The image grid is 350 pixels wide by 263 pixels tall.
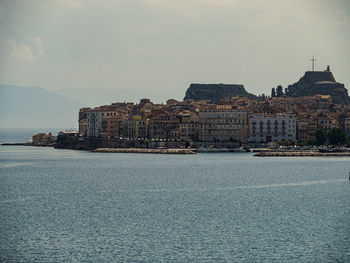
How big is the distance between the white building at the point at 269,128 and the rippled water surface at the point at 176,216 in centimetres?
5126

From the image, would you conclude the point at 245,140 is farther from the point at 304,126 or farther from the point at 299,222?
the point at 299,222

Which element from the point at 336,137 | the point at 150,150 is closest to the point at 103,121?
the point at 150,150

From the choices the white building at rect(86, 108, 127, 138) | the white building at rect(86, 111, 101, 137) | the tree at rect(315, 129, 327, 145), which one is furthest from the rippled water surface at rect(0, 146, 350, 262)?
the white building at rect(86, 111, 101, 137)

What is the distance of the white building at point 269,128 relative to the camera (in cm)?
13338

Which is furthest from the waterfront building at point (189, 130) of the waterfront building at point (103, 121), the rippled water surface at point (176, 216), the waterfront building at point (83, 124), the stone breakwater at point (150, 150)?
the rippled water surface at point (176, 216)

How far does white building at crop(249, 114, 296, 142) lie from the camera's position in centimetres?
13338

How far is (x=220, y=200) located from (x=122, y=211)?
893 cm

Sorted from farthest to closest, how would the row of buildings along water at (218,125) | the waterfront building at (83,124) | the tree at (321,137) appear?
the waterfront building at (83,124) → the row of buildings along water at (218,125) → the tree at (321,137)

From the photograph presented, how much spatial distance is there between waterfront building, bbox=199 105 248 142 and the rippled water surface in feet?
167

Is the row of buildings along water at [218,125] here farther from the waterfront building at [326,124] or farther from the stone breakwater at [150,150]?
the stone breakwater at [150,150]

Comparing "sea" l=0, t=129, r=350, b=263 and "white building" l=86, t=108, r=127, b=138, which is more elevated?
"white building" l=86, t=108, r=127, b=138

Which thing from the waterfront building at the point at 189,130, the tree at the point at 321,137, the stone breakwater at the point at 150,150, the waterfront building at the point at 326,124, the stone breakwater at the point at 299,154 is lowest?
the stone breakwater at the point at 299,154

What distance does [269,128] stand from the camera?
438 ft

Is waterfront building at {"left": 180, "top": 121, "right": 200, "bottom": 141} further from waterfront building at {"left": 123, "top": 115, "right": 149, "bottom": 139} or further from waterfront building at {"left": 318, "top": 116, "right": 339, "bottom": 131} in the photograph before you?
waterfront building at {"left": 318, "top": 116, "right": 339, "bottom": 131}
